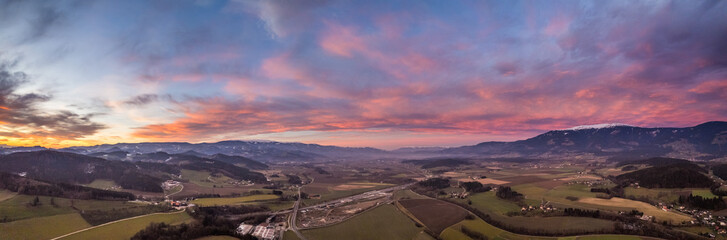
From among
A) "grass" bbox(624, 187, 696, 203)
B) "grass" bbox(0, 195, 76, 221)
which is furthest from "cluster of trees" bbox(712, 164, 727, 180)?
"grass" bbox(0, 195, 76, 221)

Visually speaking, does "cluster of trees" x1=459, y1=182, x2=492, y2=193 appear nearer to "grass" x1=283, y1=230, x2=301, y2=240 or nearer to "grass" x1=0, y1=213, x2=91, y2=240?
"grass" x1=283, y1=230, x2=301, y2=240

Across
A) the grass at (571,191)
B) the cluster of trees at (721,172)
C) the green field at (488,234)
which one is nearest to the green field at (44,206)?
the green field at (488,234)

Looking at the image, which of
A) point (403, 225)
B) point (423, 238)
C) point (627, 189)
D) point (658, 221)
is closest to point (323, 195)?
point (403, 225)

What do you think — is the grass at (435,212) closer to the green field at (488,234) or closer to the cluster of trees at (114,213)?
the green field at (488,234)

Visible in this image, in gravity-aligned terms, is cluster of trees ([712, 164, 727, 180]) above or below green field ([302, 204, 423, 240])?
above

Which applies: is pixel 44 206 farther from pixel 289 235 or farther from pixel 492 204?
pixel 492 204

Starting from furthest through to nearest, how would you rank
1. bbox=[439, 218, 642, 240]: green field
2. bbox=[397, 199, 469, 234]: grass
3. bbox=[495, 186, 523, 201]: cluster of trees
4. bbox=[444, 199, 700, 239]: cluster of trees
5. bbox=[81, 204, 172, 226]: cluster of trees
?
bbox=[495, 186, 523, 201]: cluster of trees < bbox=[397, 199, 469, 234]: grass < bbox=[81, 204, 172, 226]: cluster of trees < bbox=[439, 218, 642, 240]: green field < bbox=[444, 199, 700, 239]: cluster of trees

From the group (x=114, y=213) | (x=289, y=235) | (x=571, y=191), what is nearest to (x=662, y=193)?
(x=571, y=191)

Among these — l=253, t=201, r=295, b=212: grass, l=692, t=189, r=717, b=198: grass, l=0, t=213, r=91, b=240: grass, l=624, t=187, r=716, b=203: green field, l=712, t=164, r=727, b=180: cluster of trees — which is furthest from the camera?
l=712, t=164, r=727, b=180: cluster of trees
